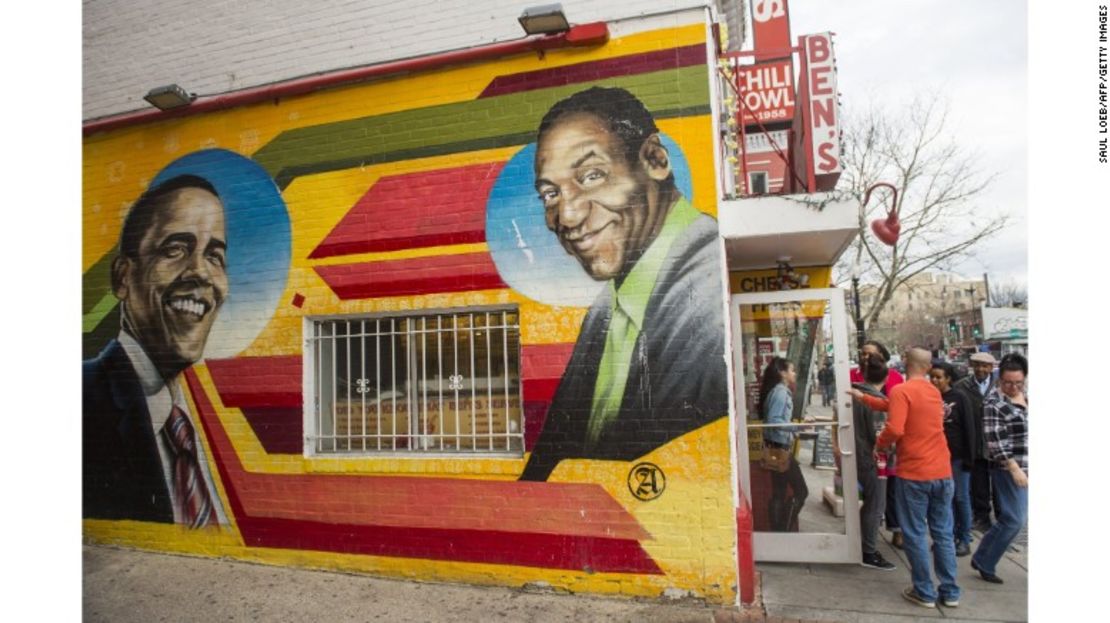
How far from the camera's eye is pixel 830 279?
643 centimetres

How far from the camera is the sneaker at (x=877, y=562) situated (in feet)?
18.1

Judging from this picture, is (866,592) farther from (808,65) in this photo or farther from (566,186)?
(808,65)

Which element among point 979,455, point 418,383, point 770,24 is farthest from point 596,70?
point 770,24

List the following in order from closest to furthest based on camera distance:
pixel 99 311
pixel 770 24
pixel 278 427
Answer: pixel 278 427 < pixel 99 311 < pixel 770 24

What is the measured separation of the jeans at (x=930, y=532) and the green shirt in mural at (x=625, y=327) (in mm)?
2214

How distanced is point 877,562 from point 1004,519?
3.33 feet

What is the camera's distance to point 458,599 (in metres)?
4.92

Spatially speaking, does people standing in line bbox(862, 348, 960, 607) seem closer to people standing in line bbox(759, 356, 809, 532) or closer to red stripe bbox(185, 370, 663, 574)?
people standing in line bbox(759, 356, 809, 532)

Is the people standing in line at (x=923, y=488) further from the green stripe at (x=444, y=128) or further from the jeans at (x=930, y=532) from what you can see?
the green stripe at (x=444, y=128)

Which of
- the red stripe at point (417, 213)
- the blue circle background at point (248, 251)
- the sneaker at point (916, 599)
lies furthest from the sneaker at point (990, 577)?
the blue circle background at point (248, 251)

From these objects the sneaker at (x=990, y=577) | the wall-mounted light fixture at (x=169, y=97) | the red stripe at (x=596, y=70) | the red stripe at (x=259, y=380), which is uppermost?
the wall-mounted light fixture at (x=169, y=97)

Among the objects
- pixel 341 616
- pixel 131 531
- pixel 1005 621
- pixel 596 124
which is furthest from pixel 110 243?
pixel 1005 621

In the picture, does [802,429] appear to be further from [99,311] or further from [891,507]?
[99,311]

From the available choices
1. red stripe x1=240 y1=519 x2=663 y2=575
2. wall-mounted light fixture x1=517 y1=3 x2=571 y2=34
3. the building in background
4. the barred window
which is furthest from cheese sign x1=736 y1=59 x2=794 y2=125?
the building in background
